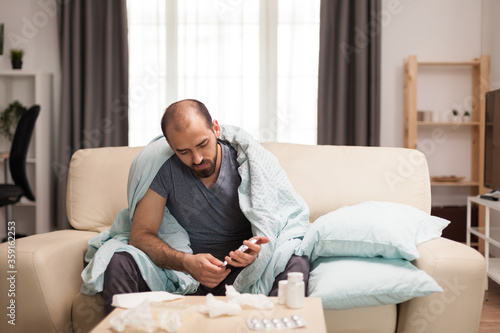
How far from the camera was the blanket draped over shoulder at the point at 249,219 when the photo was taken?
1722mm

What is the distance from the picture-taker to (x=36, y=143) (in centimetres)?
400

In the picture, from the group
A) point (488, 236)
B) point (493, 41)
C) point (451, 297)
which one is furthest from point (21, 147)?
point (493, 41)

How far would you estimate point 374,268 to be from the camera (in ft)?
5.51

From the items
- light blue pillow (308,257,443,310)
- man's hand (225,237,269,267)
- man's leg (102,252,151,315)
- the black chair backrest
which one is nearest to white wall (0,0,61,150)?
the black chair backrest

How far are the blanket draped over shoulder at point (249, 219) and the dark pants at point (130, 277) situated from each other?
21 millimetres

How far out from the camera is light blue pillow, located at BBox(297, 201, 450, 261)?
5.61ft

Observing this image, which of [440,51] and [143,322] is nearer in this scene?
[143,322]

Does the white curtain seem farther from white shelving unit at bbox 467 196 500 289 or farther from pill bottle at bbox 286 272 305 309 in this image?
pill bottle at bbox 286 272 305 309

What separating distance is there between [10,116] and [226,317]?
11.2 ft

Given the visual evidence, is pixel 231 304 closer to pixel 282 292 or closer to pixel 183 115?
pixel 282 292

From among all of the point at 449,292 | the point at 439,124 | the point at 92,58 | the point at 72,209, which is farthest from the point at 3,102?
the point at 449,292

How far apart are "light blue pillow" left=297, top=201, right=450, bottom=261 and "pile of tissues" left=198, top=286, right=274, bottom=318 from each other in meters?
0.42

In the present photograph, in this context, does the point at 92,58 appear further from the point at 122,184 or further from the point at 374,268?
the point at 374,268

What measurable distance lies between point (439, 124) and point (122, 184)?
2.67 metres
